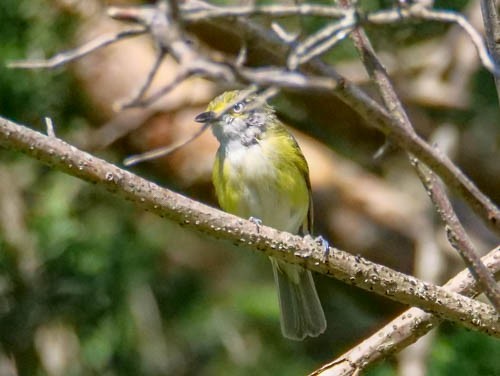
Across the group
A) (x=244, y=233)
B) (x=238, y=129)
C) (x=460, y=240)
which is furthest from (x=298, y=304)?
(x=460, y=240)

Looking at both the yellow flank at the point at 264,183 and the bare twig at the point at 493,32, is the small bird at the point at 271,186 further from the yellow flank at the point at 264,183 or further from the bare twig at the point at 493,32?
the bare twig at the point at 493,32

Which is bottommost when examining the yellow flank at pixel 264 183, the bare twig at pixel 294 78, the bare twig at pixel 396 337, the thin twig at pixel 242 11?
the yellow flank at pixel 264 183

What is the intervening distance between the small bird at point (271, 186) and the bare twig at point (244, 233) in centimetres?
169

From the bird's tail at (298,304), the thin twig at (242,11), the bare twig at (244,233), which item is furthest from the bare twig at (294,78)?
the bird's tail at (298,304)

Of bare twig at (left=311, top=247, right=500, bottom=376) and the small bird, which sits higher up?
bare twig at (left=311, top=247, right=500, bottom=376)

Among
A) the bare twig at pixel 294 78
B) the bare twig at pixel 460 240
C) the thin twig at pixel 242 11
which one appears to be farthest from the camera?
the bare twig at pixel 460 240

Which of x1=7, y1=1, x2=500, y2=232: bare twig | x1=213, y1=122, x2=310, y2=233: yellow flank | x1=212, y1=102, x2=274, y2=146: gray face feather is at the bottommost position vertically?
x1=213, y1=122, x2=310, y2=233: yellow flank

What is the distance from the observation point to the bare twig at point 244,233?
2377mm

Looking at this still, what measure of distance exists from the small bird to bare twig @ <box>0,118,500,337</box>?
1.69 metres

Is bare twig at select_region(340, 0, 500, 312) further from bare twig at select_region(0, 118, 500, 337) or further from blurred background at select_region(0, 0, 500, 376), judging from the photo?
blurred background at select_region(0, 0, 500, 376)

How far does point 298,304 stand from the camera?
458cm

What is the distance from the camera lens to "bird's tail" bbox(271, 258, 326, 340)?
4.36m

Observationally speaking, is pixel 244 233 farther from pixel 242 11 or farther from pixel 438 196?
pixel 242 11

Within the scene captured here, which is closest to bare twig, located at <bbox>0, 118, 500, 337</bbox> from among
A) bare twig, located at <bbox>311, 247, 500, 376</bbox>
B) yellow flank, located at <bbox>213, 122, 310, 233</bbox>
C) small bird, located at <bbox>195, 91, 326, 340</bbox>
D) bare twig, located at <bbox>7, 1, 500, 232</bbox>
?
bare twig, located at <bbox>311, 247, 500, 376</bbox>
